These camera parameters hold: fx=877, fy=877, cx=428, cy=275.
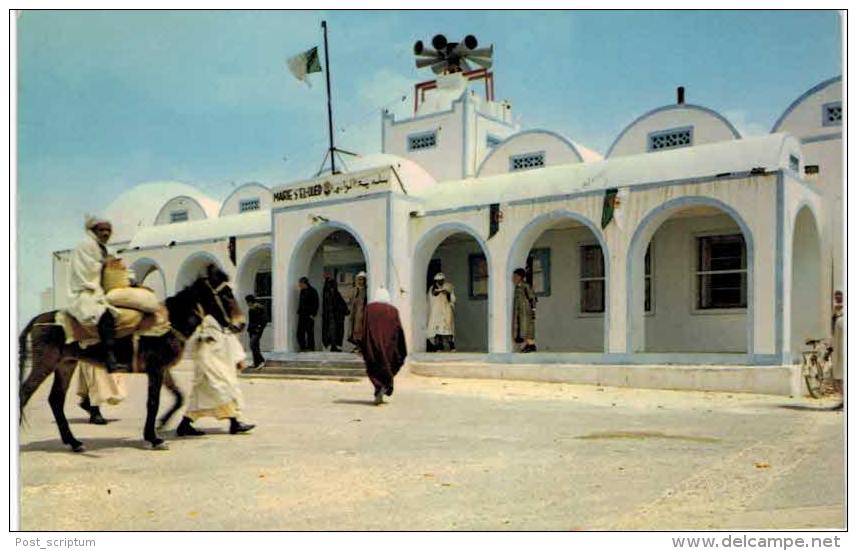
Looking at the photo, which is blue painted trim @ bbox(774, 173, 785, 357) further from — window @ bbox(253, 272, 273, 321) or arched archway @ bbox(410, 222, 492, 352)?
window @ bbox(253, 272, 273, 321)

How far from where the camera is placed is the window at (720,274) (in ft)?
45.2

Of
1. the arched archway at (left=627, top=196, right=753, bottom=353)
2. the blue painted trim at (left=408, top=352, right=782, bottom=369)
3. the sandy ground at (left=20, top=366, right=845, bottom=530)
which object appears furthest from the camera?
the arched archway at (left=627, top=196, right=753, bottom=353)

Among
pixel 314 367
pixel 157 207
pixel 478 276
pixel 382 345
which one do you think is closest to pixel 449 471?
pixel 382 345

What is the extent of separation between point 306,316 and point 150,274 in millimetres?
4857

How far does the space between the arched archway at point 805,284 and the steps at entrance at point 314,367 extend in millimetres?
6242

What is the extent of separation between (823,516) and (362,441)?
375 cm

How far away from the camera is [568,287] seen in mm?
15234

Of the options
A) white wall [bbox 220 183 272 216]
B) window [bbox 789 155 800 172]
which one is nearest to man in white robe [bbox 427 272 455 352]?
window [bbox 789 155 800 172]

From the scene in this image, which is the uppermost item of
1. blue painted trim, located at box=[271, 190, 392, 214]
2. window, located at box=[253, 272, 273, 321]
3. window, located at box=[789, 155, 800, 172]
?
window, located at box=[789, 155, 800, 172]

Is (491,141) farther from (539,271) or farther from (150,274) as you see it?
(150,274)

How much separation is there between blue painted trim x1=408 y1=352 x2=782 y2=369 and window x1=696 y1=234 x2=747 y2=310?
2161 mm

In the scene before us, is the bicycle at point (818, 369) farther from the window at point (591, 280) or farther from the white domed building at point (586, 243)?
the window at point (591, 280)

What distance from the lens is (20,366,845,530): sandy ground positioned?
199 inches
